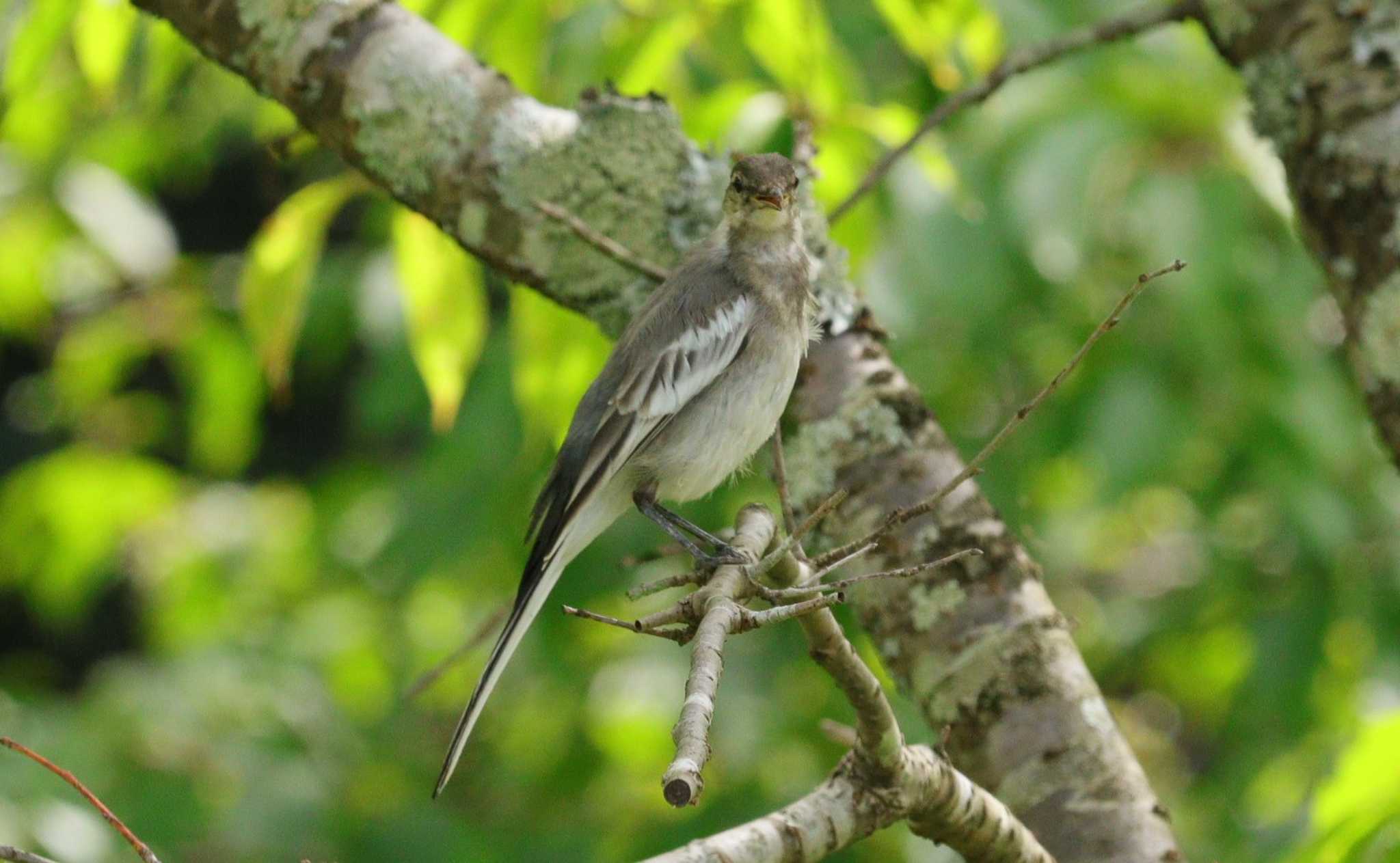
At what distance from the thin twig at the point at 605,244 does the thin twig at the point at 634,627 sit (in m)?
1.14

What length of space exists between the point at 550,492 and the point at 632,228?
22.5 inches

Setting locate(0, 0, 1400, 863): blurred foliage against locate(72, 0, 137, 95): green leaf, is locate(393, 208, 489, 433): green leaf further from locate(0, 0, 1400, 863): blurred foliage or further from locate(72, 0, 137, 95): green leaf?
locate(72, 0, 137, 95): green leaf

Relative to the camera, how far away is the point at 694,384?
2.71m

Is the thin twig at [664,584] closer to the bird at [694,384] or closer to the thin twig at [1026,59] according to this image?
the bird at [694,384]

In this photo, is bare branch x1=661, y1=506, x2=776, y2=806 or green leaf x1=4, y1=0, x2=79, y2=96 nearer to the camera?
bare branch x1=661, y1=506, x2=776, y2=806

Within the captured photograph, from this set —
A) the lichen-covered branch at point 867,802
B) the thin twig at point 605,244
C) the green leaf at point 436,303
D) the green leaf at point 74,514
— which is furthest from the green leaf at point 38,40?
the green leaf at point 74,514

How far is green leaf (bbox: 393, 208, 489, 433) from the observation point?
9.74 feet

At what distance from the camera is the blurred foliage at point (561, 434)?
10.3ft

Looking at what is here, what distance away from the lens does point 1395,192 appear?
2.46 m

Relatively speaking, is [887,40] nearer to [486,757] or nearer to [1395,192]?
[1395,192]

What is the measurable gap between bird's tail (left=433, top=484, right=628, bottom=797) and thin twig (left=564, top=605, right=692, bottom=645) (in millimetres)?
566

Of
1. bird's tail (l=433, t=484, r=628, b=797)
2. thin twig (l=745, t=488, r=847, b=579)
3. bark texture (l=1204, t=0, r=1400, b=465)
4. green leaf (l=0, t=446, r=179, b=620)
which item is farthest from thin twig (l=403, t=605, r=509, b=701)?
green leaf (l=0, t=446, r=179, b=620)

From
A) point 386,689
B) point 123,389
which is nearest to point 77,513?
point 386,689

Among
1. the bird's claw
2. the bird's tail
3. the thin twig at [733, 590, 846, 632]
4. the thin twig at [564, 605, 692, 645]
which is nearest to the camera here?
the thin twig at [564, 605, 692, 645]
